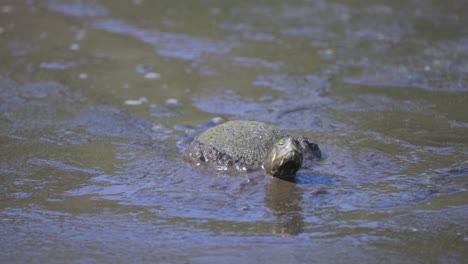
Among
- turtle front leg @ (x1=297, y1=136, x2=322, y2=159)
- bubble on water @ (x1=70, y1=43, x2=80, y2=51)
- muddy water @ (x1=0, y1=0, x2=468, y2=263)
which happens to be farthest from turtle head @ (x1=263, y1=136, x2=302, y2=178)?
bubble on water @ (x1=70, y1=43, x2=80, y2=51)

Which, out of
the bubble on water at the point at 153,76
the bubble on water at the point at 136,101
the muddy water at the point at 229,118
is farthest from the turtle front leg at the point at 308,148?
the bubble on water at the point at 153,76

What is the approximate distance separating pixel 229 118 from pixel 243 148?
5.03 ft

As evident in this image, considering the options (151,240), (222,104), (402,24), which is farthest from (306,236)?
(402,24)

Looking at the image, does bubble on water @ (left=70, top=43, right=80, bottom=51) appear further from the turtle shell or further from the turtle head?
the turtle head

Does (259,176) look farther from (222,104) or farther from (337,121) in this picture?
(222,104)

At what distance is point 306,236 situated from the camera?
13.2ft

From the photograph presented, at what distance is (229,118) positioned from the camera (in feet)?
22.1

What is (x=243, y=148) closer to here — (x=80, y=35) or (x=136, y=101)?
(x=136, y=101)

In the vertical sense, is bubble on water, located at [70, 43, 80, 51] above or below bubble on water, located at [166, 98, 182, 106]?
above

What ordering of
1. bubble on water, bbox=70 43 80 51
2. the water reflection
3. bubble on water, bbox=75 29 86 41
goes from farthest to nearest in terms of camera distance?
bubble on water, bbox=75 29 86 41
bubble on water, bbox=70 43 80 51
the water reflection

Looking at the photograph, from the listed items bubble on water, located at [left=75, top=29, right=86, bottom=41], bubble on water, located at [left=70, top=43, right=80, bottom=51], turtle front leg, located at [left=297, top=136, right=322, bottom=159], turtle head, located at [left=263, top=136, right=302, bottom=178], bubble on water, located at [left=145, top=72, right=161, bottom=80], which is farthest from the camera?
bubble on water, located at [left=75, top=29, right=86, bottom=41]

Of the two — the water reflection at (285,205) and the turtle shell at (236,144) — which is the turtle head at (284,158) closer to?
the water reflection at (285,205)

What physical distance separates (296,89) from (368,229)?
3.66 m

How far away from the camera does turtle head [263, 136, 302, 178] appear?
482 centimetres
